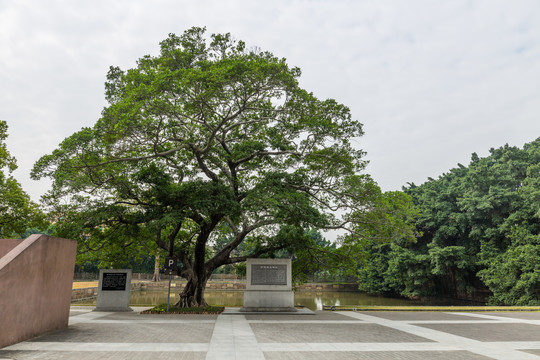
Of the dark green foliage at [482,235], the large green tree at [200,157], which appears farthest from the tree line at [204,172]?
the dark green foliage at [482,235]

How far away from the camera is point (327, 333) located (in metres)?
8.48

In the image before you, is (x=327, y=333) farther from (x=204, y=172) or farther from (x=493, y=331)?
(x=204, y=172)

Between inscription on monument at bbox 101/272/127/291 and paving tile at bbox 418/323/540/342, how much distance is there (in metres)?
11.6

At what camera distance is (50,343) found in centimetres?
684

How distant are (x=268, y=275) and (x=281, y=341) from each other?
7048mm

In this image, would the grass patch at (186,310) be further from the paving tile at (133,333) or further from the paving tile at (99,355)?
the paving tile at (99,355)

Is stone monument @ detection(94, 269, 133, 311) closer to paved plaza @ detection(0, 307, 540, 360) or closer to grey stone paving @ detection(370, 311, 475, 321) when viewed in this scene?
paved plaza @ detection(0, 307, 540, 360)

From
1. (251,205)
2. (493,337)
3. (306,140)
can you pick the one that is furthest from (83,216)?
(493,337)

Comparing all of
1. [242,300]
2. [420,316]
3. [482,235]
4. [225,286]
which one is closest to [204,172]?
[420,316]

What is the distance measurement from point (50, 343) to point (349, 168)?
36.4 feet

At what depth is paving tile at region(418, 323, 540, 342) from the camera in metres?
8.19

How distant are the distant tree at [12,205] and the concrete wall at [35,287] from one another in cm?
884

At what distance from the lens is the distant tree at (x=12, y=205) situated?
15430 mm

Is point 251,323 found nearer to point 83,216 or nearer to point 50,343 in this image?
point 50,343
